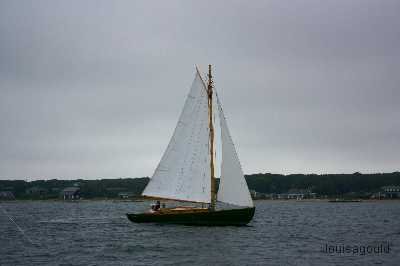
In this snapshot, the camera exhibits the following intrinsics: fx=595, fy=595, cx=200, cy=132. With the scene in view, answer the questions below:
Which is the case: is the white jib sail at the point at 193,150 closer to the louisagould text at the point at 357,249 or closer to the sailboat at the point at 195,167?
the sailboat at the point at 195,167

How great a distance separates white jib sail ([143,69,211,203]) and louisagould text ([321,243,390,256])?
15.3 meters

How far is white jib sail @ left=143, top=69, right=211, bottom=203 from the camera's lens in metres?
A: 58.7

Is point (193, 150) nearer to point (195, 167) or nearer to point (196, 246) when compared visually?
point (195, 167)

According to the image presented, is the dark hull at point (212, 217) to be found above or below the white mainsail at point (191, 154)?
below

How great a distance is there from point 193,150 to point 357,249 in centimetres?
1994

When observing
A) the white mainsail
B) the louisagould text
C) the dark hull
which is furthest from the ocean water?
the white mainsail

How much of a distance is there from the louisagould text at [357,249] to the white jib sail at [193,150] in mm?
15255

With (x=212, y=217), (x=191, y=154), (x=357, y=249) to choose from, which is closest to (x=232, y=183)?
(x=212, y=217)

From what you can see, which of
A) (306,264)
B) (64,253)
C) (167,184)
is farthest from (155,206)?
(306,264)

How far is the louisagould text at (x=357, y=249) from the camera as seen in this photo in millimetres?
43625

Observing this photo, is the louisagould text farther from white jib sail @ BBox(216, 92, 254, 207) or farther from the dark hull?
the dark hull

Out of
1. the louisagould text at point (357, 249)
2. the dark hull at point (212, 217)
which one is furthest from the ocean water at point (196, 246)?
the dark hull at point (212, 217)

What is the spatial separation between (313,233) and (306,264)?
72.7 feet

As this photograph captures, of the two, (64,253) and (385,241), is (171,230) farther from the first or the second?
(385,241)
